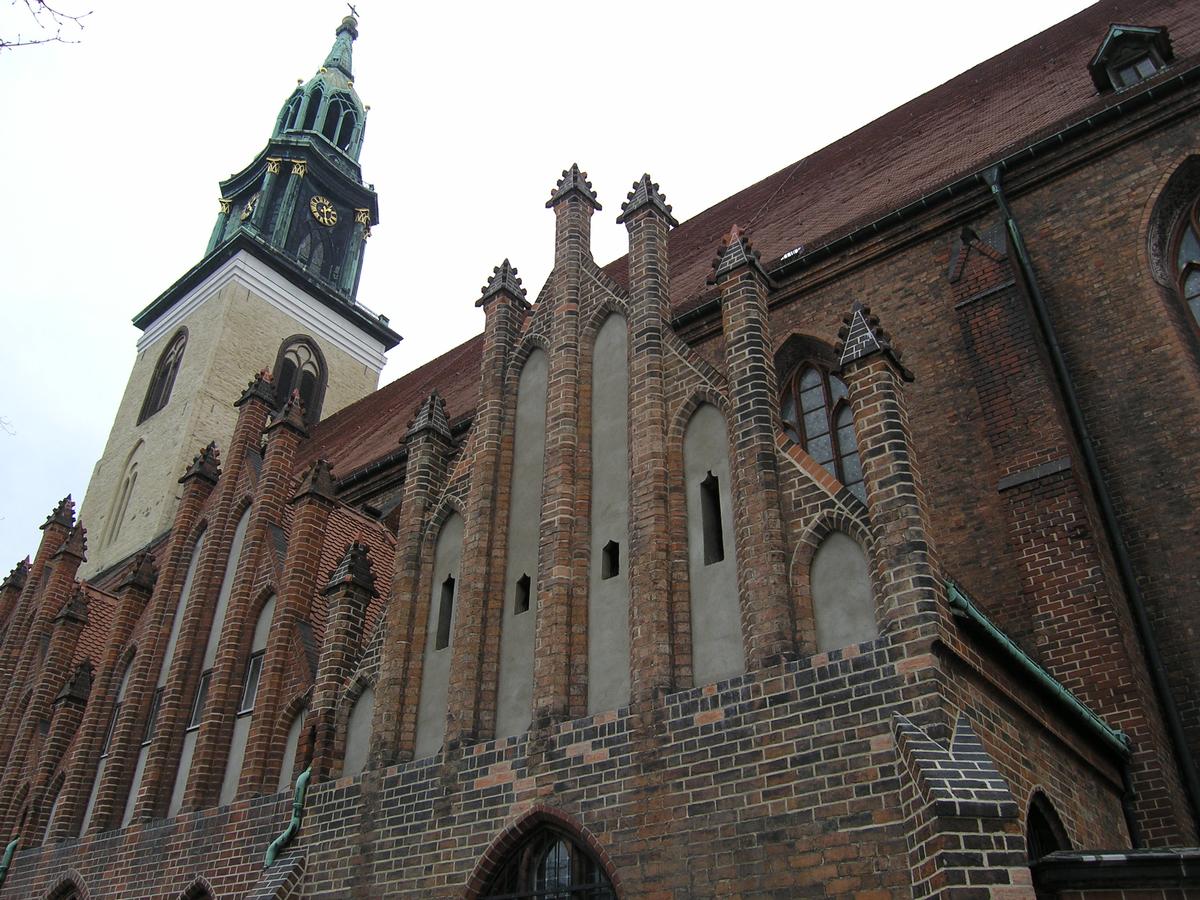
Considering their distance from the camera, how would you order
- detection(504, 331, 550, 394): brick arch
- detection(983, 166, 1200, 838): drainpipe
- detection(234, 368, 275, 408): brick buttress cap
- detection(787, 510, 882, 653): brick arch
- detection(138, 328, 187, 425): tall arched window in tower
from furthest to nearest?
detection(138, 328, 187, 425): tall arched window in tower, detection(234, 368, 275, 408): brick buttress cap, detection(504, 331, 550, 394): brick arch, detection(983, 166, 1200, 838): drainpipe, detection(787, 510, 882, 653): brick arch

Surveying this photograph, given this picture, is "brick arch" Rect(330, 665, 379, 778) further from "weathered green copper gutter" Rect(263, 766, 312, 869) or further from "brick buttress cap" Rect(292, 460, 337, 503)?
"brick buttress cap" Rect(292, 460, 337, 503)

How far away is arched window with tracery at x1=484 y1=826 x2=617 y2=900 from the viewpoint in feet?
24.4

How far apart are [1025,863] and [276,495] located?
10.5m

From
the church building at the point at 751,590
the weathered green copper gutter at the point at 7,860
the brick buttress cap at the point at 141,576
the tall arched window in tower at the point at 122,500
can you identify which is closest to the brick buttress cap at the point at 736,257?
the church building at the point at 751,590

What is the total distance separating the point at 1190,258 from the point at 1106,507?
3014 mm

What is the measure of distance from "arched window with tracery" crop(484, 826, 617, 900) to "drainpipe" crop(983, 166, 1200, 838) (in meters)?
4.14

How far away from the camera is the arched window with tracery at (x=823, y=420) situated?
474 inches

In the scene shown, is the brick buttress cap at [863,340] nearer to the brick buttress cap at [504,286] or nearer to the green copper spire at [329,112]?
the brick buttress cap at [504,286]

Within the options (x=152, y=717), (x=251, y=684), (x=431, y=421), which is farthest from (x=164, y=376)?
(x=431, y=421)

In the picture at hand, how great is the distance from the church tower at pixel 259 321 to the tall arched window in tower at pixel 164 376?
46mm

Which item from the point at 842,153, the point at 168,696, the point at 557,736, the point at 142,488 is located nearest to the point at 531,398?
the point at 557,736

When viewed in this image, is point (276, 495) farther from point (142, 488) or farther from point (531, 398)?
point (142, 488)

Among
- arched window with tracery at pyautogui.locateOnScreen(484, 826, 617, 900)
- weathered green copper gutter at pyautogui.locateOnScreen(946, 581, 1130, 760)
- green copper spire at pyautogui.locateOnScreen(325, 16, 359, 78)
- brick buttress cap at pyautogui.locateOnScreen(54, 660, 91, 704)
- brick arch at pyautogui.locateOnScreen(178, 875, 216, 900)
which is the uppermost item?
green copper spire at pyautogui.locateOnScreen(325, 16, 359, 78)

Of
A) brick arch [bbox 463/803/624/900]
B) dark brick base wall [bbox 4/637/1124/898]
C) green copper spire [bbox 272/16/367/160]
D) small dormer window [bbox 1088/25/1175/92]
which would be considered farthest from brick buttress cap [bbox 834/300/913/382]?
green copper spire [bbox 272/16/367/160]
